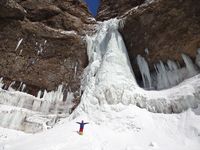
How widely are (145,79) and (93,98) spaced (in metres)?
4.10

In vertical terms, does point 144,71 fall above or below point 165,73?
above

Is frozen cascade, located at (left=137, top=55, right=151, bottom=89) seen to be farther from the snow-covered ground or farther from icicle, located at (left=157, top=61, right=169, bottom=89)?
the snow-covered ground

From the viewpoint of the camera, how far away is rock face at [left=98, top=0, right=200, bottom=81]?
1862 centimetres

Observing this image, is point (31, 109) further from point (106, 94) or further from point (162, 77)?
point (162, 77)

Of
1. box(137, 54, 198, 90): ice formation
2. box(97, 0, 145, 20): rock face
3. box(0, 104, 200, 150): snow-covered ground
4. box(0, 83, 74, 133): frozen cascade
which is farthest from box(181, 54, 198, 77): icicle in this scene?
box(97, 0, 145, 20): rock face

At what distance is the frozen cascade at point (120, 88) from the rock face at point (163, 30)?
2.37 ft

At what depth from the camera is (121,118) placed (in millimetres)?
16672

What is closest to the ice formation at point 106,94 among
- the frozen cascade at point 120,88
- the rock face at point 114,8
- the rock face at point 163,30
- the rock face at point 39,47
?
the frozen cascade at point 120,88

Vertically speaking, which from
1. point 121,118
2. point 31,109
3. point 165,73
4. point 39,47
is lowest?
point 121,118

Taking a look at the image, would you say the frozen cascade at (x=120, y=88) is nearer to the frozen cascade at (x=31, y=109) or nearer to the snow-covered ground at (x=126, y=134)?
the snow-covered ground at (x=126, y=134)

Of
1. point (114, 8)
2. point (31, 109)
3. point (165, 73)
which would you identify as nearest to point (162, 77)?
point (165, 73)

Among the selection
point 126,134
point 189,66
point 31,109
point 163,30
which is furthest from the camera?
point 31,109

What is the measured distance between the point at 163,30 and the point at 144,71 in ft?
10.3

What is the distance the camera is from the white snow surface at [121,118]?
13609 mm
